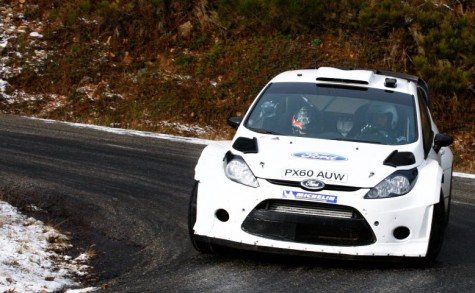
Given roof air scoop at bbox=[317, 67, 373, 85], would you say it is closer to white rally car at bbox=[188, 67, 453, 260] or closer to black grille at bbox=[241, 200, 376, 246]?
white rally car at bbox=[188, 67, 453, 260]

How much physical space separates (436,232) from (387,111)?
1602mm

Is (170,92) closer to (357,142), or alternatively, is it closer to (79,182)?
(79,182)

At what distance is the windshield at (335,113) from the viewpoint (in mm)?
8695

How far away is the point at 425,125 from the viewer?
30.1 ft

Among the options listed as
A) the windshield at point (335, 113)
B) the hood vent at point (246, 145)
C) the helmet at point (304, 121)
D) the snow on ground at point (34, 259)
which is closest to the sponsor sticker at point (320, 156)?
the hood vent at point (246, 145)

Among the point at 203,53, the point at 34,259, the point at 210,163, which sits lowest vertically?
the point at 203,53

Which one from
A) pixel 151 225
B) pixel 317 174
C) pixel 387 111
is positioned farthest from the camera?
pixel 151 225

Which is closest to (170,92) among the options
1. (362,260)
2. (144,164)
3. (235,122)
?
(144,164)

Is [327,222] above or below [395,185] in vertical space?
below

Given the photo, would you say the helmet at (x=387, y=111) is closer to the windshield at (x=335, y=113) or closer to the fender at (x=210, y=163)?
the windshield at (x=335, y=113)

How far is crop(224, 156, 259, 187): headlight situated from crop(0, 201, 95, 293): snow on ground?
144cm

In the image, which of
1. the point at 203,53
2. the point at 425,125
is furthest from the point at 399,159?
the point at 203,53

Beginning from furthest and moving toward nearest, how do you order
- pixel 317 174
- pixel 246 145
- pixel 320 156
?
pixel 246 145, pixel 320 156, pixel 317 174

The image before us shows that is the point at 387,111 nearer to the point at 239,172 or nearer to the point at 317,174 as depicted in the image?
the point at 317,174
